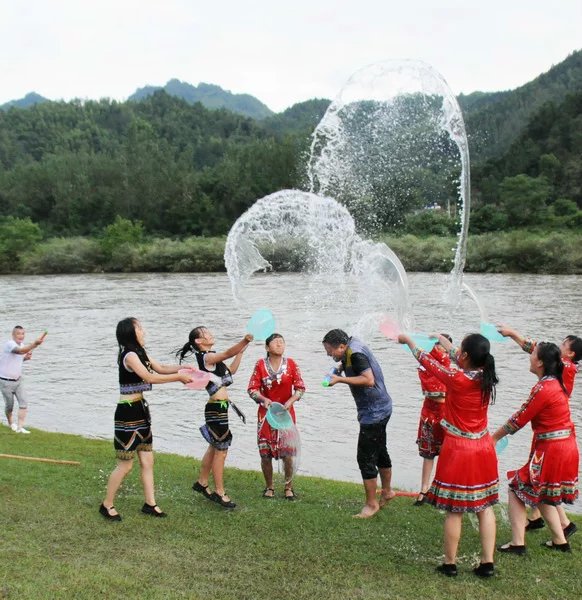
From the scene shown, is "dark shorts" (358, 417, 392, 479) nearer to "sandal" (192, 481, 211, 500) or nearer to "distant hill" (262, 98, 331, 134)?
"sandal" (192, 481, 211, 500)

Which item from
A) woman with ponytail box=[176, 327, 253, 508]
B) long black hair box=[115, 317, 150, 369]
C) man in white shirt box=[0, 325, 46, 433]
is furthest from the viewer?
man in white shirt box=[0, 325, 46, 433]

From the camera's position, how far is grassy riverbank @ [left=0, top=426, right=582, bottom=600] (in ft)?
16.3

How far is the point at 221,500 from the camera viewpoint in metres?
6.78

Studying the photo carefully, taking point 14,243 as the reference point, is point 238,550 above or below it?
below

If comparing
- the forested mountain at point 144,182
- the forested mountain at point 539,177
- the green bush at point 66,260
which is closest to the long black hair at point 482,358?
the forested mountain at point 539,177

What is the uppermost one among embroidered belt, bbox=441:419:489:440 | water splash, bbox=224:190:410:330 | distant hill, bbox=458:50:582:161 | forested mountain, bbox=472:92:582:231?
distant hill, bbox=458:50:582:161

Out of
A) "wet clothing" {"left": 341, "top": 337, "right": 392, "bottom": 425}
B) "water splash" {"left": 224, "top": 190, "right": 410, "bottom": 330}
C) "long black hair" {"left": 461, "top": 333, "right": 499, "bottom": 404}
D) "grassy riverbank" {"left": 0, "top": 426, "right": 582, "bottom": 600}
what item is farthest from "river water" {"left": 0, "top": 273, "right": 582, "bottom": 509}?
"long black hair" {"left": 461, "top": 333, "right": 499, "bottom": 404}

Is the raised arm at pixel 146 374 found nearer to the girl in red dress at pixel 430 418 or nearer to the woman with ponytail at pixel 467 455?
the woman with ponytail at pixel 467 455

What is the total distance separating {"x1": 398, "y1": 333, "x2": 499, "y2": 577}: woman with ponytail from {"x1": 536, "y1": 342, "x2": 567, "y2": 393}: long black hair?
71 cm

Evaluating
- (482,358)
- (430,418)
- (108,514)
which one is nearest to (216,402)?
(108,514)

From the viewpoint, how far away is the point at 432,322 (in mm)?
24797

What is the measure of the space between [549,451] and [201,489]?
3.30m

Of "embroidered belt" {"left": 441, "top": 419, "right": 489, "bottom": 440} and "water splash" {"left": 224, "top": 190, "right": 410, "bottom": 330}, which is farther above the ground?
"water splash" {"left": 224, "top": 190, "right": 410, "bottom": 330}

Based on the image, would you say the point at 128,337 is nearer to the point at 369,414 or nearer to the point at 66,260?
the point at 369,414
